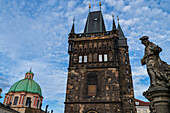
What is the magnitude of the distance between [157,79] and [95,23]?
2600 cm

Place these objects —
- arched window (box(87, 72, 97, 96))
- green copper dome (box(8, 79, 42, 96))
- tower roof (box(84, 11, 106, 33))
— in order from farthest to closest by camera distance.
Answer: green copper dome (box(8, 79, 42, 96))
tower roof (box(84, 11, 106, 33))
arched window (box(87, 72, 97, 96))

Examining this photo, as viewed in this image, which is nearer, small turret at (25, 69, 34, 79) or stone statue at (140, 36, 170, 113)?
stone statue at (140, 36, 170, 113)

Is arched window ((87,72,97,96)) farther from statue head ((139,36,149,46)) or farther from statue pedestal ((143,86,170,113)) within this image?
statue pedestal ((143,86,170,113))

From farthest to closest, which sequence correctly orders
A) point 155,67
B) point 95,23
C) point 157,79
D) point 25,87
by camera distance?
1. point 25,87
2. point 95,23
3. point 155,67
4. point 157,79

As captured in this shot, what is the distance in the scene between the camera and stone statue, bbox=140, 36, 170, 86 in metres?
5.74

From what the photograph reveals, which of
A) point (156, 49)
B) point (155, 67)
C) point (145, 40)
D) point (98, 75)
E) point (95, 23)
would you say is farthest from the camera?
point (95, 23)

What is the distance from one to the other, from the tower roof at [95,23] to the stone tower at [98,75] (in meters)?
0.70

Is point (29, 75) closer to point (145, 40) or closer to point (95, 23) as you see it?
point (95, 23)

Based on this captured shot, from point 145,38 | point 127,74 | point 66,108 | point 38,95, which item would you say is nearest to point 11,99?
point 38,95

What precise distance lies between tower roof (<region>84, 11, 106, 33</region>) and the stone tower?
70 cm

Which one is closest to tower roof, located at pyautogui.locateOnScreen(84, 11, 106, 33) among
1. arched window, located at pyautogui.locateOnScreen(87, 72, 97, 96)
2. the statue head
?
arched window, located at pyautogui.locateOnScreen(87, 72, 97, 96)

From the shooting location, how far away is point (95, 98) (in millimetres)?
21938

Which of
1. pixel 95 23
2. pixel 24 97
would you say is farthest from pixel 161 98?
pixel 24 97

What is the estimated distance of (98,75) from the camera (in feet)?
77.6
